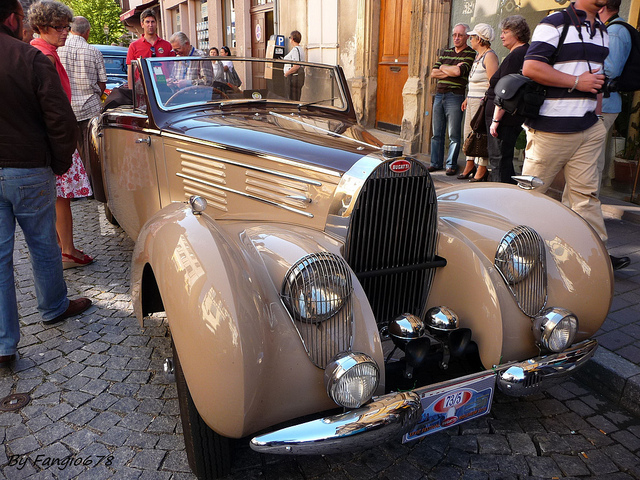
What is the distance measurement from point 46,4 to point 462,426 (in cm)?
405

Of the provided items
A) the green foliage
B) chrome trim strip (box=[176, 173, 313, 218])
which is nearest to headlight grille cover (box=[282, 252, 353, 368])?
chrome trim strip (box=[176, 173, 313, 218])

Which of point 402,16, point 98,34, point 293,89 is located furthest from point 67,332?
point 98,34

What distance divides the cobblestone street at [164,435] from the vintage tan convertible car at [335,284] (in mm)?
299

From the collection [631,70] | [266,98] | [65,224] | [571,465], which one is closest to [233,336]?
[571,465]

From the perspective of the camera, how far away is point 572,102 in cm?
354

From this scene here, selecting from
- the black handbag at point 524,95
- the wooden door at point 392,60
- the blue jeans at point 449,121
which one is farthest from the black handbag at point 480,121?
the wooden door at point 392,60

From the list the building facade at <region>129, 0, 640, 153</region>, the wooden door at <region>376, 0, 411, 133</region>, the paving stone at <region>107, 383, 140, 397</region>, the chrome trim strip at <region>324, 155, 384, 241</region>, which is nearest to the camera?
the chrome trim strip at <region>324, 155, 384, 241</region>

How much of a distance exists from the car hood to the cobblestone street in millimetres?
1260

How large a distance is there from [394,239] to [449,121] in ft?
16.6

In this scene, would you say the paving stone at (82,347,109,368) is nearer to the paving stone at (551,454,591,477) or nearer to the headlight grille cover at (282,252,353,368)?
the headlight grille cover at (282,252,353,368)

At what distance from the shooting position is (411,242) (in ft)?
8.10

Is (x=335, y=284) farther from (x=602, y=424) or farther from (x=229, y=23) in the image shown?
(x=229, y=23)

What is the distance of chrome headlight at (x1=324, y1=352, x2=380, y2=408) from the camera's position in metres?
1.76

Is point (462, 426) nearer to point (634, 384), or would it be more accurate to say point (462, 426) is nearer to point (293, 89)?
point (634, 384)
